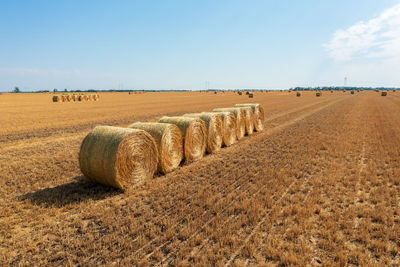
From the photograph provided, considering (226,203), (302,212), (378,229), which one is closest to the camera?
(378,229)

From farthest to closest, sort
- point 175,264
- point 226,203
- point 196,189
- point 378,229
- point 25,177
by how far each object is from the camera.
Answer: point 25,177, point 196,189, point 226,203, point 378,229, point 175,264

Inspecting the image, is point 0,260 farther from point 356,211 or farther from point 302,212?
point 356,211

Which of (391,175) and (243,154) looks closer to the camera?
(391,175)

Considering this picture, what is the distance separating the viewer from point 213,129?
1027cm

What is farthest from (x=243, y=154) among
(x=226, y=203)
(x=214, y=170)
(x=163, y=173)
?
(x=226, y=203)

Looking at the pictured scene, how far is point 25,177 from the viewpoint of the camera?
6.96 m

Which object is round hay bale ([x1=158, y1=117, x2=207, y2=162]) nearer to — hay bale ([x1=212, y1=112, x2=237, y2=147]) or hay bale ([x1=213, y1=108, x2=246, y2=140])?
hay bale ([x1=212, y1=112, x2=237, y2=147])

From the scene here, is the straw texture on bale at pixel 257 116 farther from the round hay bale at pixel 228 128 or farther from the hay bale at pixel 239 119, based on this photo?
the round hay bale at pixel 228 128

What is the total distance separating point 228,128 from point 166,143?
15.5ft

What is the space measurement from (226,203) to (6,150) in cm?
1006

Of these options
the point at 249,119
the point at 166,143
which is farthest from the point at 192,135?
the point at 249,119

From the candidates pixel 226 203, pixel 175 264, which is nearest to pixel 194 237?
pixel 175 264

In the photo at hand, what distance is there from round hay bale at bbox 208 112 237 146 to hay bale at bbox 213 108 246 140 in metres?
0.63

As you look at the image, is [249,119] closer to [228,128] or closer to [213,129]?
[228,128]
